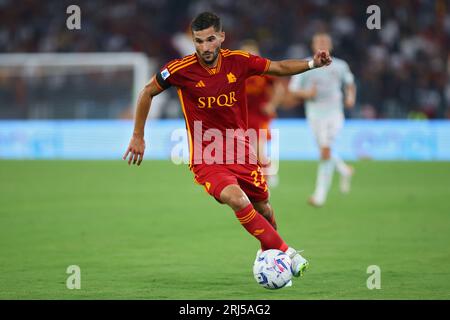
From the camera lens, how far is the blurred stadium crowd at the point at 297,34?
956 inches

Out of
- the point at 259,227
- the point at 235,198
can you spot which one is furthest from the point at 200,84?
the point at 259,227

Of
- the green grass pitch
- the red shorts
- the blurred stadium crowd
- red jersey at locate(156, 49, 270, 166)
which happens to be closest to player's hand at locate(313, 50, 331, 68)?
red jersey at locate(156, 49, 270, 166)

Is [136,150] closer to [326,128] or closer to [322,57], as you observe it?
[322,57]

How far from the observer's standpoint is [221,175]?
288 inches

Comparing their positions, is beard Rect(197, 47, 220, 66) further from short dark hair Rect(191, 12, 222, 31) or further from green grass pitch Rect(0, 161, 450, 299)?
green grass pitch Rect(0, 161, 450, 299)

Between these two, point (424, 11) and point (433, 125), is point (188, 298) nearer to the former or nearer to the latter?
point (433, 125)

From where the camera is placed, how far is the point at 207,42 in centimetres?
723

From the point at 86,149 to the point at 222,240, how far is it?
13.7m

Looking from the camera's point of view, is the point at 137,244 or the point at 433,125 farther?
the point at 433,125

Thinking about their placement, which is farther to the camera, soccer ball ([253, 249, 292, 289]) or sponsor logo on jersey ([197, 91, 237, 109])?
sponsor logo on jersey ([197, 91, 237, 109])

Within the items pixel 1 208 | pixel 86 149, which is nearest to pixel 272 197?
pixel 1 208

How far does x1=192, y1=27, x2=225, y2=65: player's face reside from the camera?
23.7 feet

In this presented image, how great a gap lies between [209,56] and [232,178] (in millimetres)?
1017

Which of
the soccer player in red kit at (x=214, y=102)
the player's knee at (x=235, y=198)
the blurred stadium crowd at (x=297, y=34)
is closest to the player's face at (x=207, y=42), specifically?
the soccer player in red kit at (x=214, y=102)
